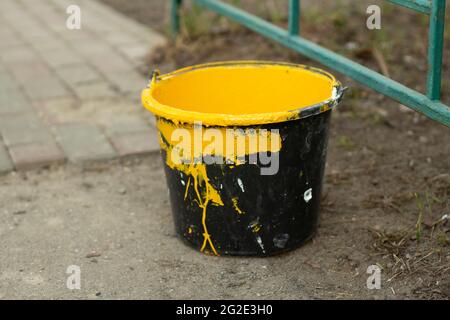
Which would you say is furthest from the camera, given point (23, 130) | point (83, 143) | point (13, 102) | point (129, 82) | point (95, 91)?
point (129, 82)

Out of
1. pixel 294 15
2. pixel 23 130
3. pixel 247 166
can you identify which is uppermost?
pixel 294 15

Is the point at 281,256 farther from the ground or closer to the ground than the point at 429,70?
closer to the ground

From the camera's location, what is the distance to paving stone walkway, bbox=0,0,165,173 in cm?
377

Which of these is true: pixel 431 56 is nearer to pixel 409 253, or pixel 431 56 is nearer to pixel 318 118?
pixel 318 118

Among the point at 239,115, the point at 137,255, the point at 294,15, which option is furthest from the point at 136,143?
the point at 239,115

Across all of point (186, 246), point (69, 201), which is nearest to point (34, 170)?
point (69, 201)

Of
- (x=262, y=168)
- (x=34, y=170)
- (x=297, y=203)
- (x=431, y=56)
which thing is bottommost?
(x=34, y=170)

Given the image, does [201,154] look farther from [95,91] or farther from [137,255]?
[95,91]

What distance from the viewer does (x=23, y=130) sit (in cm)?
395

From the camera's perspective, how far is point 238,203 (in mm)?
2633

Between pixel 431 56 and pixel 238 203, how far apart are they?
0.86 metres

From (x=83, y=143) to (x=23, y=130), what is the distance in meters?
0.36

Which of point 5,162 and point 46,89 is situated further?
point 46,89

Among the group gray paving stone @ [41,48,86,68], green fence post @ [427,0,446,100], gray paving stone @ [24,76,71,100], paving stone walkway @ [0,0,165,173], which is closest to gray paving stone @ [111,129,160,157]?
paving stone walkway @ [0,0,165,173]
